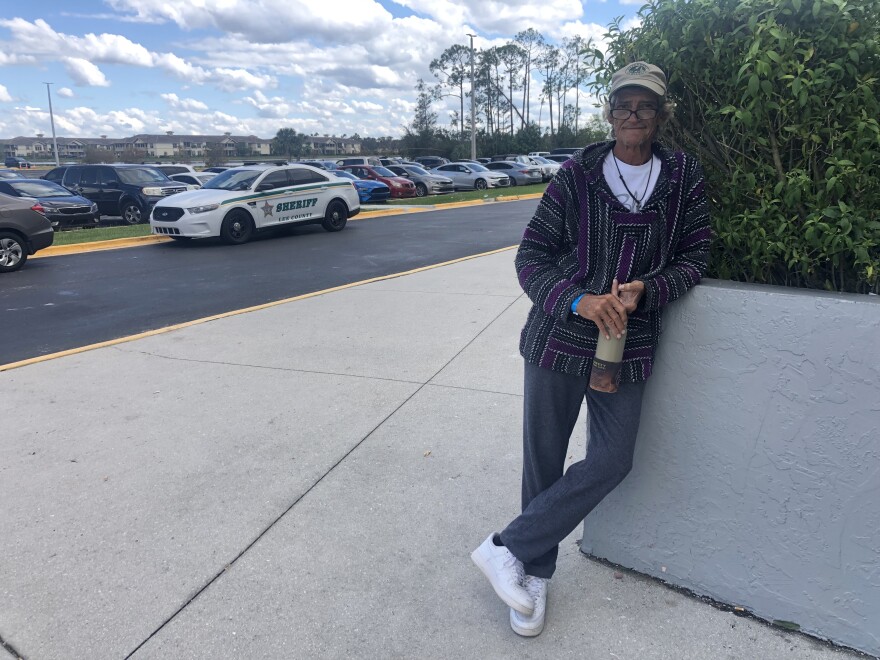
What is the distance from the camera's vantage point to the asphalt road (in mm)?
6723

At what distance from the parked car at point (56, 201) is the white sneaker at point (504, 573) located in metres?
15.8

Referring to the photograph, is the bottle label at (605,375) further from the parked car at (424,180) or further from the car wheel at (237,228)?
the parked car at (424,180)

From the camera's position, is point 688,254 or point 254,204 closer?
point 688,254

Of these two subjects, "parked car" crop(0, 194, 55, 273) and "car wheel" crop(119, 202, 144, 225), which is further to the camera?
"car wheel" crop(119, 202, 144, 225)

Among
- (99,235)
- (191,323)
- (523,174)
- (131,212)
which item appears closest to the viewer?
(191,323)

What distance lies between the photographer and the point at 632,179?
2162 millimetres

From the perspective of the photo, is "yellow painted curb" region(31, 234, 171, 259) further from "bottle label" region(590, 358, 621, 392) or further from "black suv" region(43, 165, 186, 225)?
"bottle label" region(590, 358, 621, 392)

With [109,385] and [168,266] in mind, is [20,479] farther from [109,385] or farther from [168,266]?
[168,266]

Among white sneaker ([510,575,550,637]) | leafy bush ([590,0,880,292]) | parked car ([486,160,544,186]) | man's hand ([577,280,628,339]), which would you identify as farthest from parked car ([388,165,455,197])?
man's hand ([577,280,628,339])

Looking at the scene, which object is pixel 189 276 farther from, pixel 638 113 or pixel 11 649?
pixel 638 113

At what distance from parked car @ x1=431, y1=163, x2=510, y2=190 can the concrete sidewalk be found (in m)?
26.9

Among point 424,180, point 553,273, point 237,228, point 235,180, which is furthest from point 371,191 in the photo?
point 553,273

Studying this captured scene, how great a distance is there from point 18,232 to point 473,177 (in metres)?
23.5

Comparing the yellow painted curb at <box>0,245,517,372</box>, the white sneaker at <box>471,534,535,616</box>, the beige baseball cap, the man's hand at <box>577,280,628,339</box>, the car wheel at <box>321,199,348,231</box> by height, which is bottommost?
the white sneaker at <box>471,534,535,616</box>
